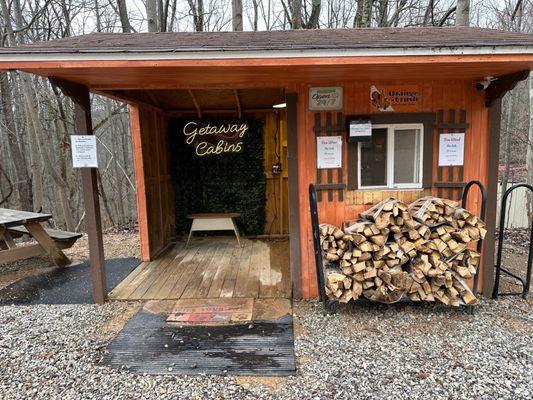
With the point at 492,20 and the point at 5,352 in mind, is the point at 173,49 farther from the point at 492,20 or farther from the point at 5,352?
the point at 492,20

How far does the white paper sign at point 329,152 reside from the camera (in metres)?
3.18

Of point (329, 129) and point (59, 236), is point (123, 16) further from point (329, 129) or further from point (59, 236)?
point (329, 129)

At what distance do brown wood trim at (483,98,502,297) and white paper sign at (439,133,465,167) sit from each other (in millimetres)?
250

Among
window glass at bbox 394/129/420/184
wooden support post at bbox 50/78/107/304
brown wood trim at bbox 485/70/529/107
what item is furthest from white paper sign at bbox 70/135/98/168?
brown wood trim at bbox 485/70/529/107

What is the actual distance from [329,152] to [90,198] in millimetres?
2399

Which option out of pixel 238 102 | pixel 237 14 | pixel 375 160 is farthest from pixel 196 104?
pixel 237 14

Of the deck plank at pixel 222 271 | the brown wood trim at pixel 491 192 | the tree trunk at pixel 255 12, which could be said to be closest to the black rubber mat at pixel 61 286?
the deck plank at pixel 222 271

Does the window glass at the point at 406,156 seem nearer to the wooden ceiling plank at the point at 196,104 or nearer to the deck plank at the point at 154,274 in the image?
the wooden ceiling plank at the point at 196,104

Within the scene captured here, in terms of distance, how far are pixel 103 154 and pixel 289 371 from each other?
1468 centimetres

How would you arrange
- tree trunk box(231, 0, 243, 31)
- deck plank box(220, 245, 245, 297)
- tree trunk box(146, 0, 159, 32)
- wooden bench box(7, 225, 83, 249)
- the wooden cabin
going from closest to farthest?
the wooden cabin, deck plank box(220, 245, 245, 297), wooden bench box(7, 225, 83, 249), tree trunk box(146, 0, 159, 32), tree trunk box(231, 0, 243, 31)

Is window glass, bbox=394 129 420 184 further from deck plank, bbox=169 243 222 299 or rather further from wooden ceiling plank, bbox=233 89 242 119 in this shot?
deck plank, bbox=169 243 222 299

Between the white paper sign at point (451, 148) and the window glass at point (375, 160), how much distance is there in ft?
1.74

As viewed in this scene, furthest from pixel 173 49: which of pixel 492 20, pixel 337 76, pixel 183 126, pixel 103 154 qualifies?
pixel 103 154

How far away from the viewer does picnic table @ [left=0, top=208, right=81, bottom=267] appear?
402 centimetres
